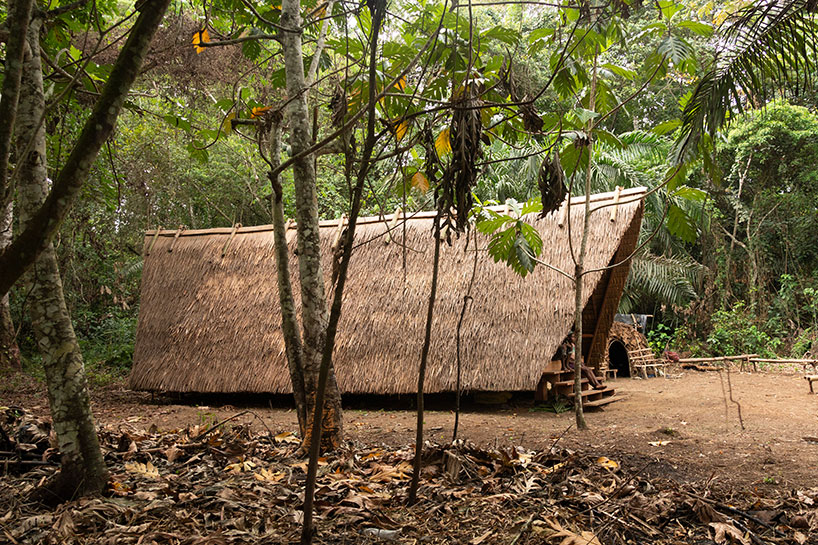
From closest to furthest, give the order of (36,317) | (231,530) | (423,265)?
(231,530) → (36,317) → (423,265)

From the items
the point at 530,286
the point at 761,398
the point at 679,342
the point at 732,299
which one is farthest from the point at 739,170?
the point at 530,286

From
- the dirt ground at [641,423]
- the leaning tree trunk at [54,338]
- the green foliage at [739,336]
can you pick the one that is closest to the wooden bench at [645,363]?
the dirt ground at [641,423]

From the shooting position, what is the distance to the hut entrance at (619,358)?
10461 millimetres

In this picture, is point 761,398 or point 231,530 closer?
point 231,530

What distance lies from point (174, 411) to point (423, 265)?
11.7ft

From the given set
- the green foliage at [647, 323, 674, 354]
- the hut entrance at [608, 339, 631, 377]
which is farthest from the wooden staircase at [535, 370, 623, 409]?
the green foliage at [647, 323, 674, 354]

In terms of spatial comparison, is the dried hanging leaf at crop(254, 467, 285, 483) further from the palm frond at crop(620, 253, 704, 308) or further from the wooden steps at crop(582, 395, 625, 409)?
the palm frond at crop(620, 253, 704, 308)

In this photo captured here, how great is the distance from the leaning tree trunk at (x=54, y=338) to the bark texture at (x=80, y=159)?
1.11 metres

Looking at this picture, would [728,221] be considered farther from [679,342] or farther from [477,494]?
[477,494]

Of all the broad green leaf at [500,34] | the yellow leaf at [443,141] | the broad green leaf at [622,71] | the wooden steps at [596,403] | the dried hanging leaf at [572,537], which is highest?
the broad green leaf at [622,71]

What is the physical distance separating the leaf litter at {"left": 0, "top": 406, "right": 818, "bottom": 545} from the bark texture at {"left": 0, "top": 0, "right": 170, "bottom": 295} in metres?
1.22

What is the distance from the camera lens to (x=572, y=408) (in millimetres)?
6605

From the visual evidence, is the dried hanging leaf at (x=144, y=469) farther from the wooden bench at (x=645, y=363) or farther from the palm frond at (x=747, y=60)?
the wooden bench at (x=645, y=363)

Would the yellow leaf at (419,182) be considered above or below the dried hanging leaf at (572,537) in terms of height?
above
